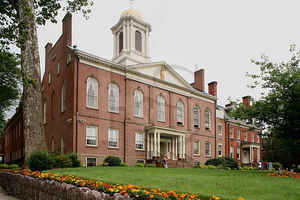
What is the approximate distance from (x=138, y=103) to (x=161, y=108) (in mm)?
3402

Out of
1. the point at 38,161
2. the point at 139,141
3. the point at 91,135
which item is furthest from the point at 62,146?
the point at 38,161

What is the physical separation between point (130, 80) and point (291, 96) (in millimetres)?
15076

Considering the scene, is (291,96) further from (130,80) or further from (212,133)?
(212,133)

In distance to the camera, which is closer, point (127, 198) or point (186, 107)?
point (127, 198)

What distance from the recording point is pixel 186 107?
32938 millimetres

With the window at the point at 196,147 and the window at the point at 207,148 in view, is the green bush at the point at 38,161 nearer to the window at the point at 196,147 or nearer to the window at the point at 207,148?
the window at the point at 196,147

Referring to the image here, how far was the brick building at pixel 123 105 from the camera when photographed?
2341cm

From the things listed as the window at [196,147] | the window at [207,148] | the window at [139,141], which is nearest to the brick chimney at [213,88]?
the window at [207,148]

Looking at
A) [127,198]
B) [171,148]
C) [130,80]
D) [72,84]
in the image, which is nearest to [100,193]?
[127,198]

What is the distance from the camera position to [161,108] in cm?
3017

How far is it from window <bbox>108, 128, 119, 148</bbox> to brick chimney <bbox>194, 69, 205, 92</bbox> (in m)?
16.6

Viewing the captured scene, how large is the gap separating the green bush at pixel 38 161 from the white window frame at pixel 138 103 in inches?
529

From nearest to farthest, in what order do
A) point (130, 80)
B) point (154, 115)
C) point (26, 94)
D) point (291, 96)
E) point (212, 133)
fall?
point (26, 94) < point (291, 96) < point (130, 80) < point (154, 115) < point (212, 133)

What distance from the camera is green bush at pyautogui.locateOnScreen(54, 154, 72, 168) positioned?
17097mm
